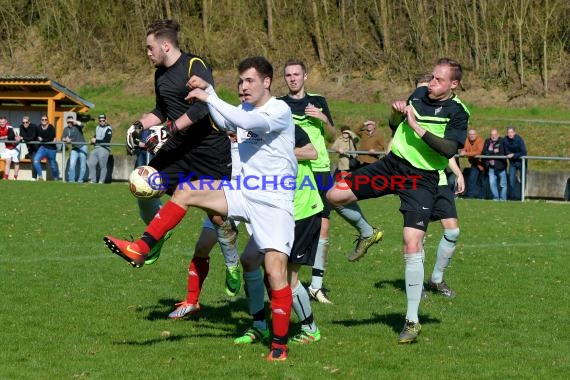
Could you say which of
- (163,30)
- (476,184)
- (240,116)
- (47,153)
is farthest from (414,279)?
(47,153)

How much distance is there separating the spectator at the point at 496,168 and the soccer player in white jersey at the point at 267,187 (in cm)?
1682

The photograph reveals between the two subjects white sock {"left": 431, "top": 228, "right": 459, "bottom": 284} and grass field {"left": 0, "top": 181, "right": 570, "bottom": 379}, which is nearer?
grass field {"left": 0, "top": 181, "right": 570, "bottom": 379}

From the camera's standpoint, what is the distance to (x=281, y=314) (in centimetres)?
675

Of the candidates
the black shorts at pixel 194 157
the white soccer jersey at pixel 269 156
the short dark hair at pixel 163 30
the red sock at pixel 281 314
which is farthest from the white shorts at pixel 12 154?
the red sock at pixel 281 314

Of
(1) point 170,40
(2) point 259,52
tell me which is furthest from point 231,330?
(2) point 259,52

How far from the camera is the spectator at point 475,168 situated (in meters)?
23.5

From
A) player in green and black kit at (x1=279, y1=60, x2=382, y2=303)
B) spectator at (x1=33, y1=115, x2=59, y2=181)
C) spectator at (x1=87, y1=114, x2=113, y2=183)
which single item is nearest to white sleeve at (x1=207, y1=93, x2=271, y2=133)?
player in green and black kit at (x1=279, y1=60, x2=382, y2=303)

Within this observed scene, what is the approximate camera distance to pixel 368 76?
37.7 m

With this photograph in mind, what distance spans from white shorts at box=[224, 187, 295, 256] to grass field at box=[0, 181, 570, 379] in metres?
0.78

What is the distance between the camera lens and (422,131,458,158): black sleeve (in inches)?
296

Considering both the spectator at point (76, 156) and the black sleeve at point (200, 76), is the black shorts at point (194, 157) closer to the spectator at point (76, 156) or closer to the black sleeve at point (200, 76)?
the black sleeve at point (200, 76)

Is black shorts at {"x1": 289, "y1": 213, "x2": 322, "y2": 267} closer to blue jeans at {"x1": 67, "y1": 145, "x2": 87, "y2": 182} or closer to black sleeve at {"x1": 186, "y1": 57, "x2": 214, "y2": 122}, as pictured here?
black sleeve at {"x1": 186, "y1": 57, "x2": 214, "y2": 122}

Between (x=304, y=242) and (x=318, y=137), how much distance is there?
2351 mm

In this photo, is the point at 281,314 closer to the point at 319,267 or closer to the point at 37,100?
the point at 319,267
